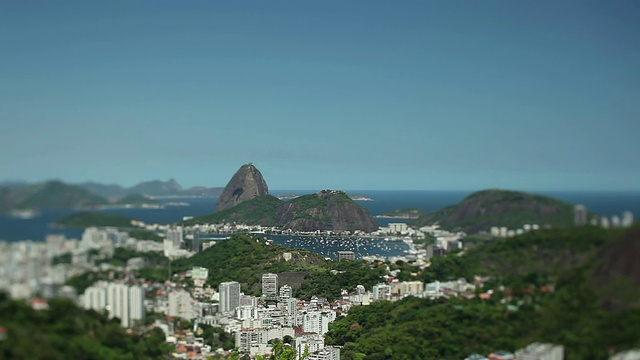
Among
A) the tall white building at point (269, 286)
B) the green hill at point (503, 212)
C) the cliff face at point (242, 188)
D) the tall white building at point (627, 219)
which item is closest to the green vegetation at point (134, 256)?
the green hill at point (503, 212)

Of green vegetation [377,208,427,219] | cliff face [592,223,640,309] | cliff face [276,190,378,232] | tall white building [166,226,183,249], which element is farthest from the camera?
cliff face [276,190,378,232]

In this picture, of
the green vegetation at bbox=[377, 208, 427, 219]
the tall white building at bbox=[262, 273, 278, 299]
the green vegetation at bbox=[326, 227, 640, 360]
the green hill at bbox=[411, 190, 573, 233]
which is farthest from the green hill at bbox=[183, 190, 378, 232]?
the green vegetation at bbox=[326, 227, 640, 360]

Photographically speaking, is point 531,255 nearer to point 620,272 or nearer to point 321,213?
point 620,272

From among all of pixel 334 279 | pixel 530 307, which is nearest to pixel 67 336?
pixel 530 307

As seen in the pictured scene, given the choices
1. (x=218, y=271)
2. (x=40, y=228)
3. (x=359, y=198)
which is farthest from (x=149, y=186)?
(x=359, y=198)

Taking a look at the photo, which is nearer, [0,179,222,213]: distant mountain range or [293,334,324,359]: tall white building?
[0,179,222,213]: distant mountain range

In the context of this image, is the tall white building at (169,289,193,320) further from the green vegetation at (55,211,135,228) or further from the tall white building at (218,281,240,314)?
the tall white building at (218,281,240,314)

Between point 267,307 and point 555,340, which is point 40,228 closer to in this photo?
point 555,340
